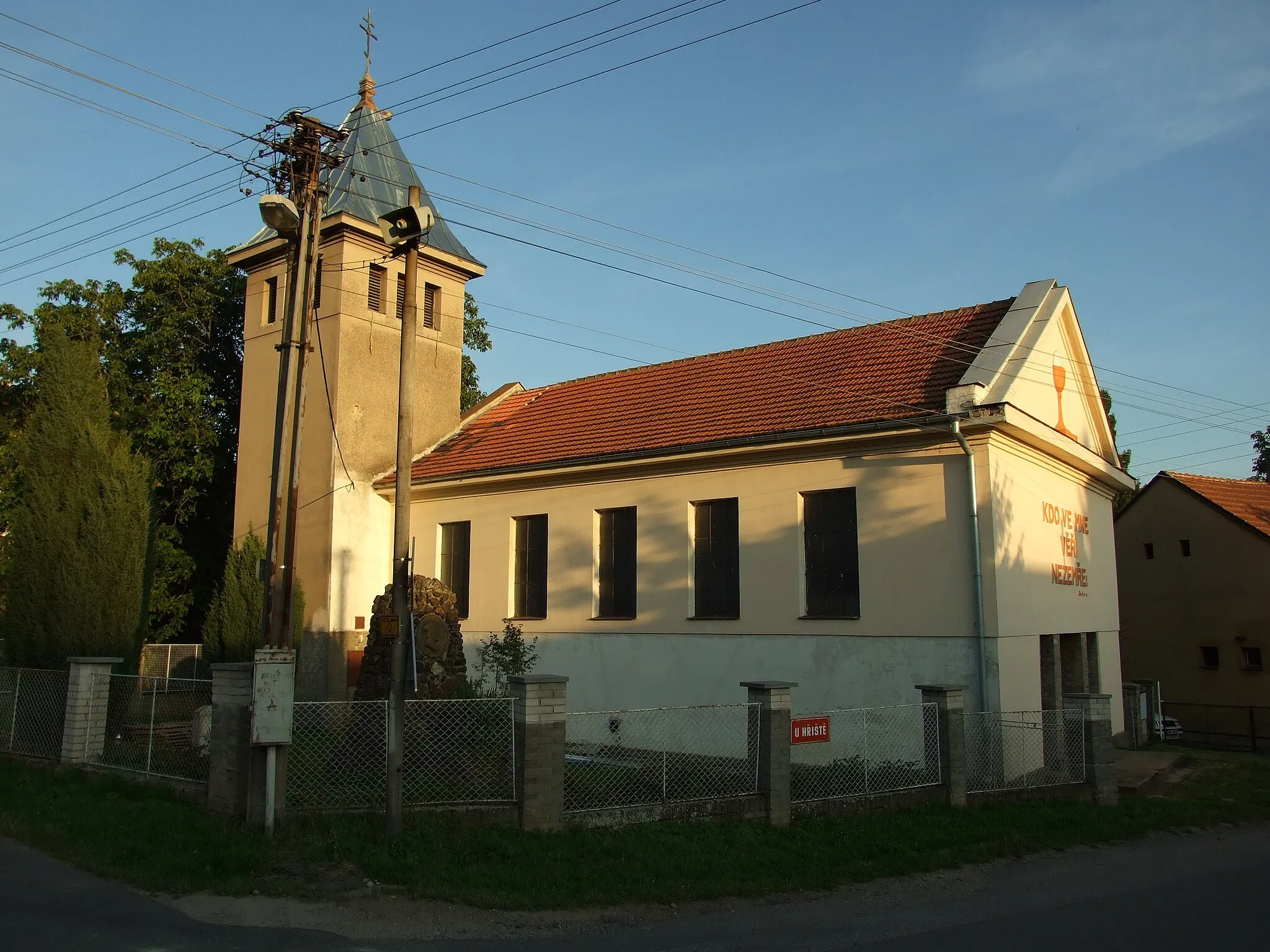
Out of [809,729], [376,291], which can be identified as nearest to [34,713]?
[809,729]

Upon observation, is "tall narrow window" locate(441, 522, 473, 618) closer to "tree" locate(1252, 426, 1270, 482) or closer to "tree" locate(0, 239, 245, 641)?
"tree" locate(0, 239, 245, 641)

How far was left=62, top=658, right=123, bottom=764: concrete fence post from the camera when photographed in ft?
42.0

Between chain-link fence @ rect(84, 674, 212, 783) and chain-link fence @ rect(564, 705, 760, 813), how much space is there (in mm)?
4535

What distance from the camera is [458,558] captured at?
841 inches

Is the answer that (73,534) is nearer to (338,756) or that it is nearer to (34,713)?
(34,713)

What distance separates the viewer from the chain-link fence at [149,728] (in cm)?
1189

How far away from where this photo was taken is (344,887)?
8141mm

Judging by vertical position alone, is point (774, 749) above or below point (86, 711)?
below

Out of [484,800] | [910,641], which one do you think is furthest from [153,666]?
[910,641]

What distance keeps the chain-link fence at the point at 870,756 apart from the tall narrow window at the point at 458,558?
869cm

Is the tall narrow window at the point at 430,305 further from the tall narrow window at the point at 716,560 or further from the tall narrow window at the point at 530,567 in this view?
the tall narrow window at the point at 716,560

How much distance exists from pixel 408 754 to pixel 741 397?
9.90 meters

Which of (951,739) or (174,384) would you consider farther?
(174,384)

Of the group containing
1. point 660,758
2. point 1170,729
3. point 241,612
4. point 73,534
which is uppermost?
point 73,534
